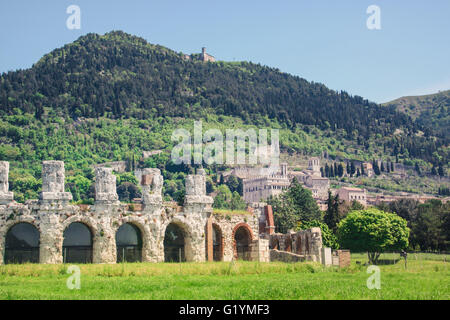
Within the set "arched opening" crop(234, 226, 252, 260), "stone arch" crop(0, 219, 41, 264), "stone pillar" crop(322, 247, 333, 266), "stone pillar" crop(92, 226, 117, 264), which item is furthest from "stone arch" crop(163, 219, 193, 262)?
"stone pillar" crop(322, 247, 333, 266)

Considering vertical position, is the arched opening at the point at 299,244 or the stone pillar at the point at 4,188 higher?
the stone pillar at the point at 4,188

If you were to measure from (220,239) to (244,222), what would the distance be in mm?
2769

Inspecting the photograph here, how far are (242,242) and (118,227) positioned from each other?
12973 millimetres

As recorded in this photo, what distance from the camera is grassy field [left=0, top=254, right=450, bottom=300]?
23109 mm

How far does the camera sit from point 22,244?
4562 cm

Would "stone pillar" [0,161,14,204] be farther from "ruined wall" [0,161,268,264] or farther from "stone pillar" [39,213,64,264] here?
"stone pillar" [39,213,64,264]

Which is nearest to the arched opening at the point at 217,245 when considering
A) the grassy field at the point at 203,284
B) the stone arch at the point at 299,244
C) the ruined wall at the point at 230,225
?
the ruined wall at the point at 230,225

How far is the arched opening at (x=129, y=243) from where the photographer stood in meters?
46.9

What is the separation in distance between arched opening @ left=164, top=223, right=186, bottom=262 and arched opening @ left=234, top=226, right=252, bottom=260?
5126 mm

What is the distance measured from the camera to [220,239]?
50.1 m

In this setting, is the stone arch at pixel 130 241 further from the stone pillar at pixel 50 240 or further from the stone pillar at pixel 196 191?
the stone pillar at pixel 196 191

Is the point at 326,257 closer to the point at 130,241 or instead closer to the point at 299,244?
A: the point at 299,244

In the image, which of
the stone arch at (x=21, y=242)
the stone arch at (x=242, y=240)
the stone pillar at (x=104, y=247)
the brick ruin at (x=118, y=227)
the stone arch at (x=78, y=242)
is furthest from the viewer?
the stone arch at (x=242, y=240)

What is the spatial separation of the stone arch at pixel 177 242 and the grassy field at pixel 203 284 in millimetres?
10691
